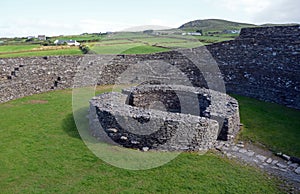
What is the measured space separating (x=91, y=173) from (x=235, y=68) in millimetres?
15258

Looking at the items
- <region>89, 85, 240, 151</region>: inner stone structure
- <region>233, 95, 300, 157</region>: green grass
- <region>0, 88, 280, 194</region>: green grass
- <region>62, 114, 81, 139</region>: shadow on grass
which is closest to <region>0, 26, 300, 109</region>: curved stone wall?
<region>233, 95, 300, 157</region>: green grass

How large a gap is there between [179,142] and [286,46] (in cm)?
1247

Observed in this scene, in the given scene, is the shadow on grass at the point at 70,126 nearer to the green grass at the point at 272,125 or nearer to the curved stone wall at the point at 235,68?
the curved stone wall at the point at 235,68

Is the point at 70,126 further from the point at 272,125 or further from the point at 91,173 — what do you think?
the point at 272,125

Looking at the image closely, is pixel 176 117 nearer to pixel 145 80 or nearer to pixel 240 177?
pixel 240 177

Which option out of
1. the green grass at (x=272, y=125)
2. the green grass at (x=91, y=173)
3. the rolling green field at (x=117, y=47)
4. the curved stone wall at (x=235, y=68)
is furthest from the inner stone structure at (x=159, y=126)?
the rolling green field at (x=117, y=47)

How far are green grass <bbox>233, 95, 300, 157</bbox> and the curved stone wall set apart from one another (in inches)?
64.5

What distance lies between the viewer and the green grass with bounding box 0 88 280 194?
812 centimetres

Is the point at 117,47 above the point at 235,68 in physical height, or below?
above

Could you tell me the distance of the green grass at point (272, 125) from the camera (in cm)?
1139

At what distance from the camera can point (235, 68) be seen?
20.5 metres

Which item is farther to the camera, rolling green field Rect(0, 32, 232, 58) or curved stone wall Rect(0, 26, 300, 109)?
rolling green field Rect(0, 32, 232, 58)

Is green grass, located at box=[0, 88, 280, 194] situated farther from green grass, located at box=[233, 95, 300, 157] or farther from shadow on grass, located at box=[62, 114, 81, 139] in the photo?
green grass, located at box=[233, 95, 300, 157]

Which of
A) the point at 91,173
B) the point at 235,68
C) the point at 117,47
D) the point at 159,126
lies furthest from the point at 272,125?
the point at 117,47
